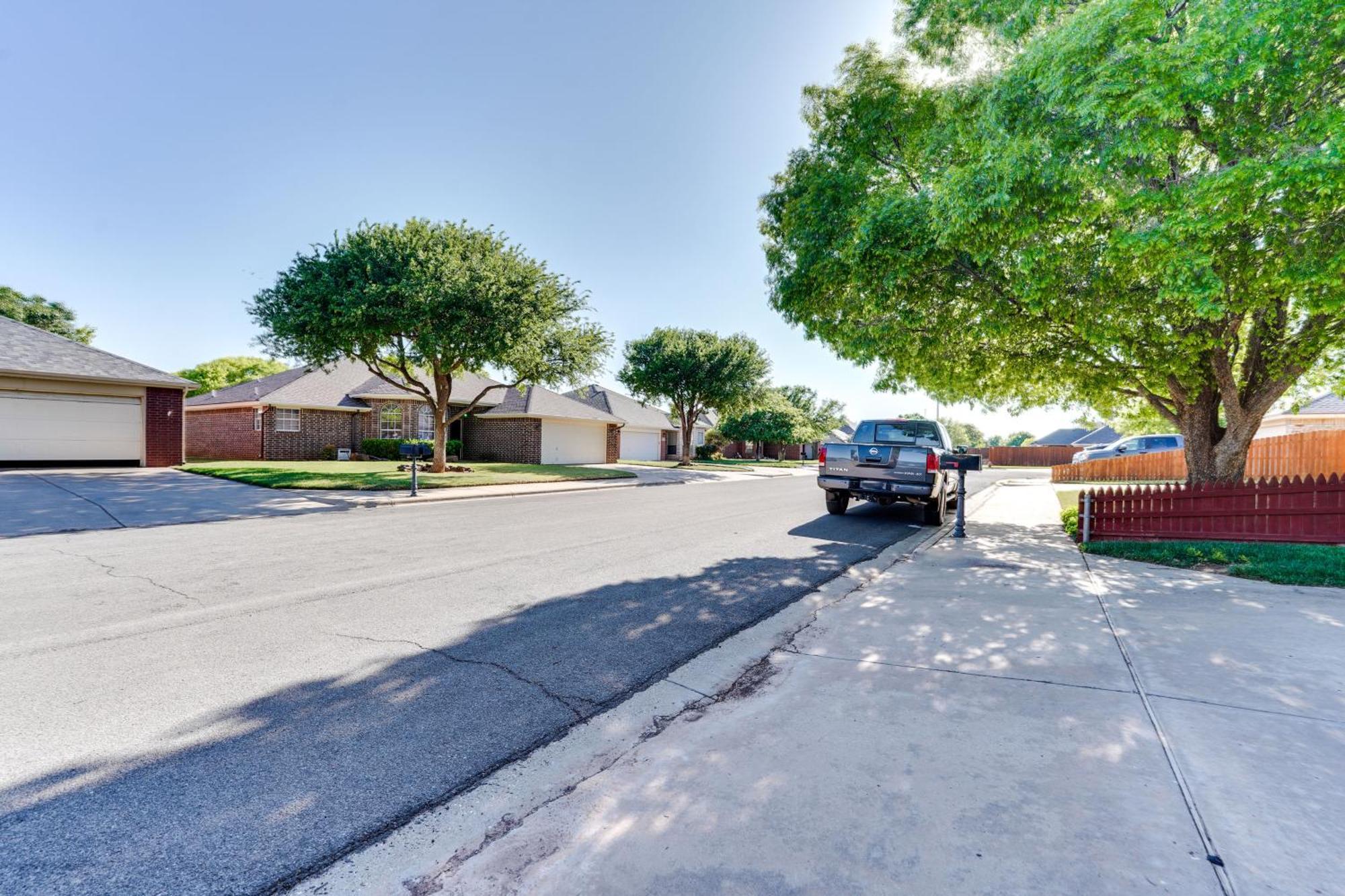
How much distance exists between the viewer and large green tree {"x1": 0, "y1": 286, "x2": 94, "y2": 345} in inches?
1545

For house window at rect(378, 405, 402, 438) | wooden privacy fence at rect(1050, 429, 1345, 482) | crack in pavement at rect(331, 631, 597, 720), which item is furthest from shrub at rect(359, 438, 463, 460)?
wooden privacy fence at rect(1050, 429, 1345, 482)

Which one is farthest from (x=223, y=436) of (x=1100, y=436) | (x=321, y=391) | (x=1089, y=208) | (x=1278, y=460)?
(x=1100, y=436)

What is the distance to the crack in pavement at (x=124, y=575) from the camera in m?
5.30

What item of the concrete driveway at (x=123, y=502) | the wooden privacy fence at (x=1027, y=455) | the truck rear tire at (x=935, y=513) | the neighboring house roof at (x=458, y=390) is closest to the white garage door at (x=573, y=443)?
the neighboring house roof at (x=458, y=390)

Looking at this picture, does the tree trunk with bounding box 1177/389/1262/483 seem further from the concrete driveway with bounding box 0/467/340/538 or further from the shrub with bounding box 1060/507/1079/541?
the concrete driveway with bounding box 0/467/340/538

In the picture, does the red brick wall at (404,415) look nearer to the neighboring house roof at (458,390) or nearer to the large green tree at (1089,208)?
the neighboring house roof at (458,390)

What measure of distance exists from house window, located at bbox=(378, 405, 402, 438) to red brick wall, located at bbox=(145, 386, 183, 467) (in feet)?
25.6

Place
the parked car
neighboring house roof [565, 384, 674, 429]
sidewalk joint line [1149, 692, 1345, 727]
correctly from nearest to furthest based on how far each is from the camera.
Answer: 1. sidewalk joint line [1149, 692, 1345, 727]
2. the parked car
3. neighboring house roof [565, 384, 674, 429]

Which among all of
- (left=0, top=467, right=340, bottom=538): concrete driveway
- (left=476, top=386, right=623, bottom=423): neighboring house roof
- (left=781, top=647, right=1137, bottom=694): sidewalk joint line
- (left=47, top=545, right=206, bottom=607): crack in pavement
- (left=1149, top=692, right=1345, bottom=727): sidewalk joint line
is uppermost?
(left=476, top=386, right=623, bottom=423): neighboring house roof

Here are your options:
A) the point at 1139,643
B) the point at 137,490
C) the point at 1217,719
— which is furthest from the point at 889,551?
the point at 137,490

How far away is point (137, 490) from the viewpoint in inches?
531

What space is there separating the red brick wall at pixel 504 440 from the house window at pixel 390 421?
352 cm

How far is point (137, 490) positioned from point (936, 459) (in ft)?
56.1

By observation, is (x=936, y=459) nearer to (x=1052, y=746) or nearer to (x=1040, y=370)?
(x=1040, y=370)
